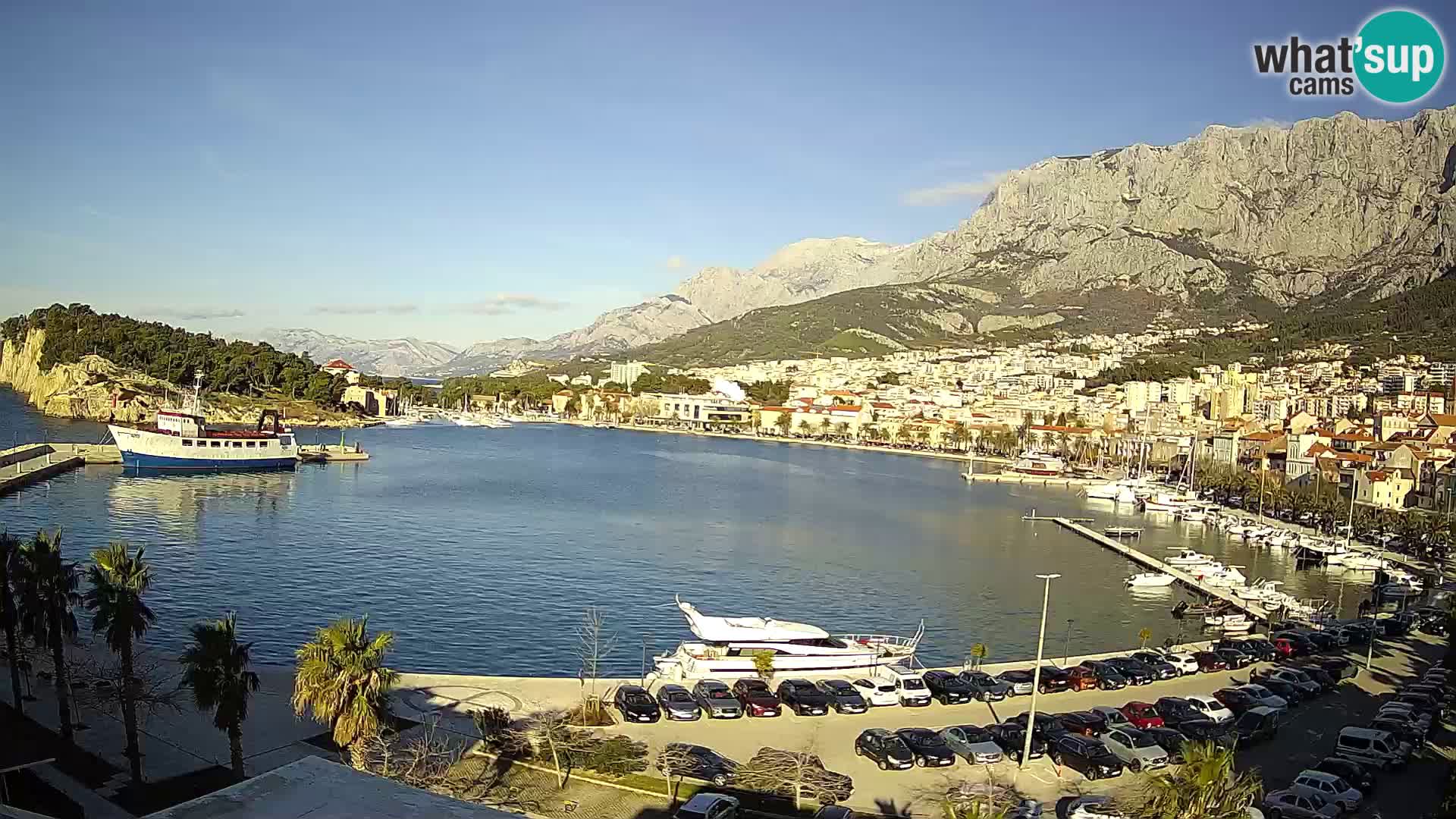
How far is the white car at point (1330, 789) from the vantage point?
1239 centimetres

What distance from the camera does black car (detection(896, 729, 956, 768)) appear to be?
13898 mm

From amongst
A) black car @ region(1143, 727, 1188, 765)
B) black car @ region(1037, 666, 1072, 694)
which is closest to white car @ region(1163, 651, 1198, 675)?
black car @ region(1037, 666, 1072, 694)

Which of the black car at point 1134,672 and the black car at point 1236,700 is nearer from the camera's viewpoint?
the black car at point 1236,700

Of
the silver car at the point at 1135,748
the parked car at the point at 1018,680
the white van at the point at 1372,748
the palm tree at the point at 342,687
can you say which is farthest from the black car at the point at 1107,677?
the palm tree at the point at 342,687

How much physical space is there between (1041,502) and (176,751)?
54.7 metres

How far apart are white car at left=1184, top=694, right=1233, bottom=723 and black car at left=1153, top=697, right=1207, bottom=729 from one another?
98 millimetres

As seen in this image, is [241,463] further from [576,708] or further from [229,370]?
[576,708]

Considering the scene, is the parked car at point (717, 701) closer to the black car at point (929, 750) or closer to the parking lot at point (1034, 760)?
the parking lot at point (1034, 760)

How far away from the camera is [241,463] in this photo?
55.8 metres

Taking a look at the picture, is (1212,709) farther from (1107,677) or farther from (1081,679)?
(1081,679)

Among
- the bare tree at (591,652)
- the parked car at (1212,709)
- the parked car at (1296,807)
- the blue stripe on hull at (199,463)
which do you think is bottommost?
the bare tree at (591,652)

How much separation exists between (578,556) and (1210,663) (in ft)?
67.9

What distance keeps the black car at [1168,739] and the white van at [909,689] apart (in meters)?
3.66

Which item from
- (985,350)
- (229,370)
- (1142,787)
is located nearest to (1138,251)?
(985,350)
